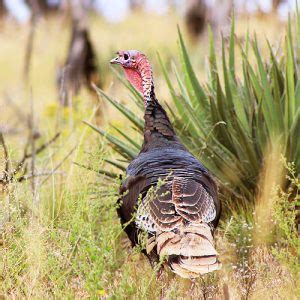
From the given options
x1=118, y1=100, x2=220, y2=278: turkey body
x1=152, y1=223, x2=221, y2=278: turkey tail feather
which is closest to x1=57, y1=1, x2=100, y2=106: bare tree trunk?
x1=118, y1=100, x2=220, y2=278: turkey body

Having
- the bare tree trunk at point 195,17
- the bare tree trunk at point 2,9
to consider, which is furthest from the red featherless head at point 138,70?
the bare tree trunk at point 2,9

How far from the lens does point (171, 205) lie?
406cm

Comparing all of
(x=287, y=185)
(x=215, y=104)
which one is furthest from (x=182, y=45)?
(x=287, y=185)

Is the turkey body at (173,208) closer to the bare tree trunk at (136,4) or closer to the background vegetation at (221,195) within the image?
the background vegetation at (221,195)

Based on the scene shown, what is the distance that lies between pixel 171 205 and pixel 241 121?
161cm

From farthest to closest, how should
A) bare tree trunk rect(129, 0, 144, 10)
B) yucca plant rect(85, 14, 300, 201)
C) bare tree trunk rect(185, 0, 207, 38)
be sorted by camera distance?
bare tree trunk rect(129, 0, 144, 10), bare tree trunk rect(185, 0, 207, 38), yucca plant rect(85, 14, 300, 201)

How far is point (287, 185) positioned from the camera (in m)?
5.25

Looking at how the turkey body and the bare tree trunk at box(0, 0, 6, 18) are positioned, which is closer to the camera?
the turkey body

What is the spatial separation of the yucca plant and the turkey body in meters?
0.63

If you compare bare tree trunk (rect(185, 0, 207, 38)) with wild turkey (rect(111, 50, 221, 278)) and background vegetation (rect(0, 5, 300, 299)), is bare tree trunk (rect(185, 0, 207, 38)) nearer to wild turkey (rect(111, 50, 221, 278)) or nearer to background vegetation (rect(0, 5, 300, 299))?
background vegetation (rect(0, 5, 300, 299))

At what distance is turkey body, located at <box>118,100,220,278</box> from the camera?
12.2ft

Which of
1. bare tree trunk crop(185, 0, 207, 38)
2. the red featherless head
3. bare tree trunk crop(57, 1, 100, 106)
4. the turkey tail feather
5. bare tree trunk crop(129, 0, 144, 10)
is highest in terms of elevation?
the red featherless head

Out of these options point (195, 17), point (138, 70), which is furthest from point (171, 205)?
point (195, 17)

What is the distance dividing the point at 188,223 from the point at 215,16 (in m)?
9.08
